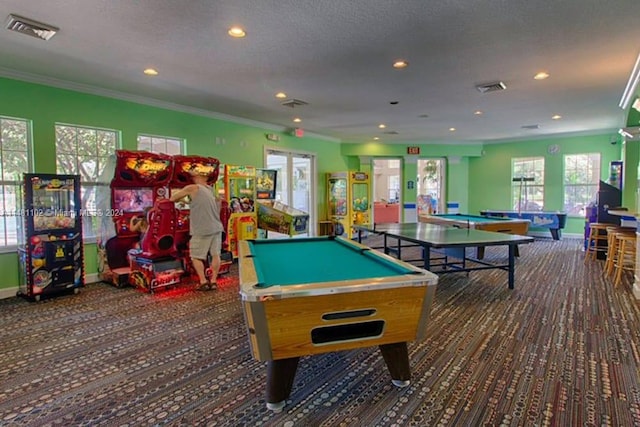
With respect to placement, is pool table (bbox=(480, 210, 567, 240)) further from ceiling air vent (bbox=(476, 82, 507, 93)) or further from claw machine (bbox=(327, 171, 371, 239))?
ceiling air vent (bbox=(476, 82, 507, 93))

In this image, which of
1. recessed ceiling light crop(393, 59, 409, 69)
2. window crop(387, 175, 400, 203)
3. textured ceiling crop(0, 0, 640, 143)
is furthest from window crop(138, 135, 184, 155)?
window crop(387, 175, 400, 203)

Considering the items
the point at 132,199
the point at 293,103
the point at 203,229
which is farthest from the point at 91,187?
the point at 293,103

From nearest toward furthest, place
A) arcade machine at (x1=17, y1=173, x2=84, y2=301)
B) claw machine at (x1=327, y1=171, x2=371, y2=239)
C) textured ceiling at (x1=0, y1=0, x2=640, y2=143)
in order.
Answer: textured ceiling at (x1=0, y1=0, x2=640, y2=143)
arcade machine at (x1=17, y1=173, x2=84, y2=301)
claw machine at (x1=327, y1=171, x2=371, y2=239)

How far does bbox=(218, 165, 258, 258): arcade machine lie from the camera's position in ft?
20.0

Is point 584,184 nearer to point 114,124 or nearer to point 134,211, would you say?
point 134,211

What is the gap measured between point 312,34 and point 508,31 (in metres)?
1.70

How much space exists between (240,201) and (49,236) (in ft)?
9.10

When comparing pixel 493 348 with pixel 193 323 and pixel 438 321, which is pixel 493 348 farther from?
pixel 193 323

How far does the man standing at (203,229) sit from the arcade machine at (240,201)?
1268 millimetres

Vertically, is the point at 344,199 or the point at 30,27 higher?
the point at 30,27

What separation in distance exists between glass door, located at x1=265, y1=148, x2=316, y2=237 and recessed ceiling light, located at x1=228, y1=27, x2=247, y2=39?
4324mm

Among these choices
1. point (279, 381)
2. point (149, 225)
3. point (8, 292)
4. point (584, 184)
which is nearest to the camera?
point (279, 381)

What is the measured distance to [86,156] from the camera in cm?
498

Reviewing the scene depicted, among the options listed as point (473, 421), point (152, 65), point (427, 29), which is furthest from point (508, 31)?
point (152, 65)
